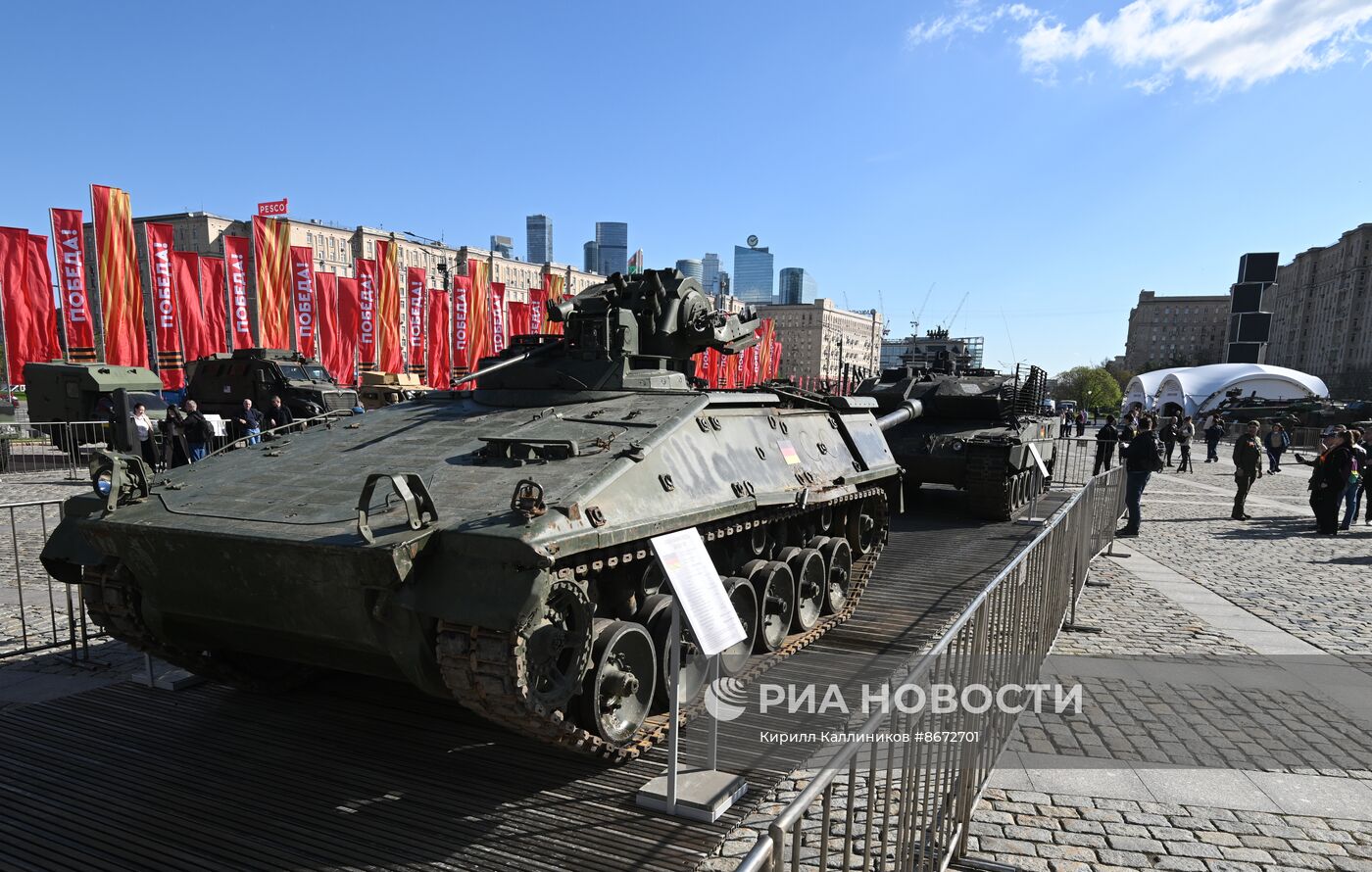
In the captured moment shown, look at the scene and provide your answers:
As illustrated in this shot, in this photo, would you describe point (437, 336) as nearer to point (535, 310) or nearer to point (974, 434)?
point (535, 310)

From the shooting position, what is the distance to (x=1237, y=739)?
5.57 m

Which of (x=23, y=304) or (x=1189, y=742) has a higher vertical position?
(x=23, y=304)

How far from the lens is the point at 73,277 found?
18781 millimetres

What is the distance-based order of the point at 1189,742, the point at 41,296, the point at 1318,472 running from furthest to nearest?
the point at 41,296 < the point at 1318,472 < the point at 1189,742

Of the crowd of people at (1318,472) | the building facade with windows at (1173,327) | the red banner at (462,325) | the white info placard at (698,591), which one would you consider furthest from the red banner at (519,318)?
the building facade with windows at (1173,327)

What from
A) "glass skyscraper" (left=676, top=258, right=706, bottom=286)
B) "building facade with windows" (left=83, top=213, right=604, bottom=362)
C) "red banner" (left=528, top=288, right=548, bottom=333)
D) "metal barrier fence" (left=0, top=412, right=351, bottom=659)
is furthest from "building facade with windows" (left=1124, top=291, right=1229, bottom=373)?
"metal barrier fence" (left=0, top=412, right=351, bottom=659)

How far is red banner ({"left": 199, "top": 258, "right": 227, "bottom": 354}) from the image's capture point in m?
21.8

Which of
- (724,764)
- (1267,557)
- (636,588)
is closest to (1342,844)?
(724,764)

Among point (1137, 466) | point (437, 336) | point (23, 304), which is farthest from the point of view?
point (437, 336)

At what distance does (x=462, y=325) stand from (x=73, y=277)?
13440 millimetres

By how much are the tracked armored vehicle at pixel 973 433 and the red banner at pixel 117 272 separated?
17680 millimetres

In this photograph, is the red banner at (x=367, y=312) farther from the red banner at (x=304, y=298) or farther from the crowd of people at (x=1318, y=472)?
the crowd of people at (x=1318, y=472)

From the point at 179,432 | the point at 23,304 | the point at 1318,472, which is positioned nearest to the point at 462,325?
the point at 23,304

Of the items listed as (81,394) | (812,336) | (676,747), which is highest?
(812,336)
